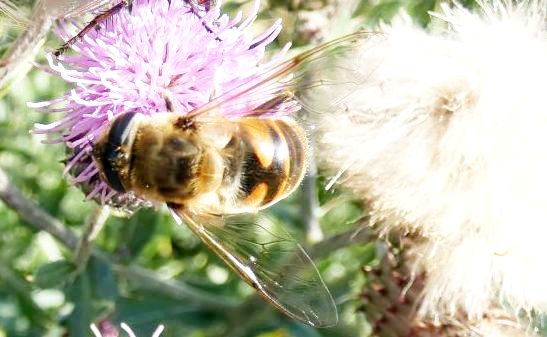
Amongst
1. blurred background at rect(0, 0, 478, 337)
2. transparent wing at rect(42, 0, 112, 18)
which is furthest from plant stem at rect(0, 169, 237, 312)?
transparent wing at rect(42, 0, 112, 18)

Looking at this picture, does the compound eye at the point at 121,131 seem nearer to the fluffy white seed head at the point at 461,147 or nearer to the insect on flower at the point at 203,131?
the insect on flower at the point at 203,131

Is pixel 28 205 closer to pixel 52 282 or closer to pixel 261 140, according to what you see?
pixel 52 282

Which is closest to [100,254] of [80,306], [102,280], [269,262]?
[102,280]

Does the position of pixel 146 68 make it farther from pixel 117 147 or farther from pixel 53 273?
pixel 53 273

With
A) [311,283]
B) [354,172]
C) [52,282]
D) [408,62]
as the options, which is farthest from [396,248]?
[52,282]

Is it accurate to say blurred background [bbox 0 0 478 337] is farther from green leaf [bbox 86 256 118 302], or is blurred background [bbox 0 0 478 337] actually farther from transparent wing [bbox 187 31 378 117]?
transparent wing [bbox 187 31 378 117]

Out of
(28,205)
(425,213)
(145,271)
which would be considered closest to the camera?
(425,213)

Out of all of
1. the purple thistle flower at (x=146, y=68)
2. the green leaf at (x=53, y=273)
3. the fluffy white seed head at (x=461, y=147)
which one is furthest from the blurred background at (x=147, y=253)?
the purple thistle flower at (x=146, y=68)
